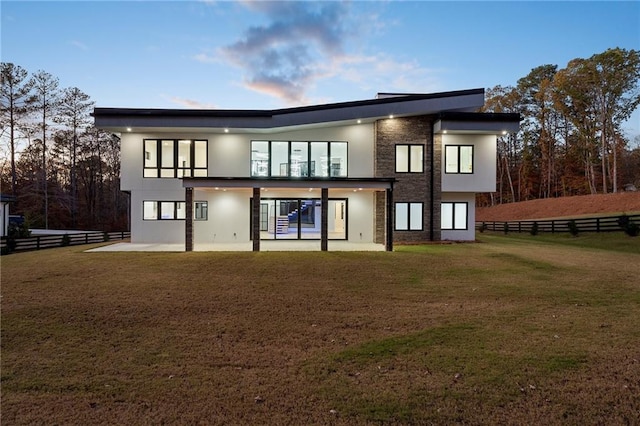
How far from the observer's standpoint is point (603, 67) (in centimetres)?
3444

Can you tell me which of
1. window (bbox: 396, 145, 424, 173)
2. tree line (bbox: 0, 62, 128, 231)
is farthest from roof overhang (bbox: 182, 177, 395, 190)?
tree line (bbox: 0, 62, 128, 231)

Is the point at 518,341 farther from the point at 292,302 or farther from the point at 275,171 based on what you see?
the point at 275,171

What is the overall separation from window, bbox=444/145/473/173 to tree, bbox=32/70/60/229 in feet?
113

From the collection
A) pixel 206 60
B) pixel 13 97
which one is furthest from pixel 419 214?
pixel 13 97

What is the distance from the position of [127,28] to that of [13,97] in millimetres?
19258

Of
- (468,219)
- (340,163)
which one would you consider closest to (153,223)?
(340,163)

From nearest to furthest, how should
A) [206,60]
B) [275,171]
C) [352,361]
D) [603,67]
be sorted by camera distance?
[352,361]
[275,171]
[206,60]
[603,67]

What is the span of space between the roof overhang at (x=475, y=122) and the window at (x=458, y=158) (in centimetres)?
116

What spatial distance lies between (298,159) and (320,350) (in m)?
14.9

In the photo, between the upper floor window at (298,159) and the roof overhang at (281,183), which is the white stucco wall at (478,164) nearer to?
the roof overhang at (281,183)

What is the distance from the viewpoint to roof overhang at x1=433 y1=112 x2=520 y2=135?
58.1ft

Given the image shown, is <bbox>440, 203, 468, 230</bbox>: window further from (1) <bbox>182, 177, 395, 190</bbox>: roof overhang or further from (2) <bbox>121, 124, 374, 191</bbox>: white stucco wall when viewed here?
(1) <bbox>182, 177, 395, 190</bbox>: roof overhang

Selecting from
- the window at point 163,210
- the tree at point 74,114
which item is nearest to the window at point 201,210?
the window at point 163,210

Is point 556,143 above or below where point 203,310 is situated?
above
